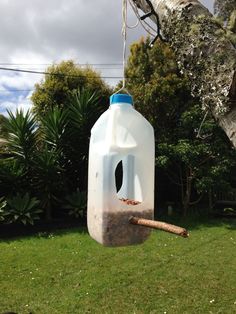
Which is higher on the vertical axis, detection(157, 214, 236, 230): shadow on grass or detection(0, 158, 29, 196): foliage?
detection(0, 158, 29, 196): foliage

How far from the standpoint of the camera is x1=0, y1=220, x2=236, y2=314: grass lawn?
4629mm

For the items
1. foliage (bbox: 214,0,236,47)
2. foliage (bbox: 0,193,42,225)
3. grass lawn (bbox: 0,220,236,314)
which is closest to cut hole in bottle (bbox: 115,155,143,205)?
foliage (bbox: 214,0,236,47)

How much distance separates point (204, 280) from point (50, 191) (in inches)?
181

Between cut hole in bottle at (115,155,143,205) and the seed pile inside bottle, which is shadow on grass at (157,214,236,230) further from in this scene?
the seed pile inside bottle

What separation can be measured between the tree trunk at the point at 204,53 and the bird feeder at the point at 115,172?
0.26 meters

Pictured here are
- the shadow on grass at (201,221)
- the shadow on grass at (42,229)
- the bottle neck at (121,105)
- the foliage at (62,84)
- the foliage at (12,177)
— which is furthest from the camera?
the foliage at (62,84)

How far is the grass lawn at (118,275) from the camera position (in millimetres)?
4629

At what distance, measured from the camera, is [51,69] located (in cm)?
1270

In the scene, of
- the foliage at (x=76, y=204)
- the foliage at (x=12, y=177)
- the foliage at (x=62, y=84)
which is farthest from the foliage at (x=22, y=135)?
the foliage at (x=62, y=84)

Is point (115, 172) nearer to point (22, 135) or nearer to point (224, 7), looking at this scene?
point (224, 7)

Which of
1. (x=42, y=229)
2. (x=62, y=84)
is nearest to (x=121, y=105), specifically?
(x=42, y=229)

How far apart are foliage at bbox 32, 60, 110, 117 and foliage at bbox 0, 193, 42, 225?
13.6 feet

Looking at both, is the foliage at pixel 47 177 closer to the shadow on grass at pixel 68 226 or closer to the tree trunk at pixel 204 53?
the shadow on grass at pixel 68 226

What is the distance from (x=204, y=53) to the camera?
60.5 inches
